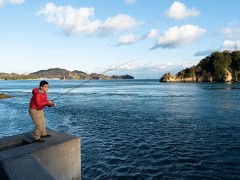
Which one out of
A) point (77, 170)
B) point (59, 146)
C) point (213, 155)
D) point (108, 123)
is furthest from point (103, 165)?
point (108, 123)

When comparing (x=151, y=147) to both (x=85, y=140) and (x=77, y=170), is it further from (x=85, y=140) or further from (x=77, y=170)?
(x=77, y=170)

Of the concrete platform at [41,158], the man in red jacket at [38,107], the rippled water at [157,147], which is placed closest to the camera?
the concrete platform at [41,158]

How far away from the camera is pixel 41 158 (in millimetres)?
8672

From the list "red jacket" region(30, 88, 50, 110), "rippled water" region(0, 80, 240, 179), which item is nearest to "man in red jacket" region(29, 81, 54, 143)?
"red jacket" region(30, 88, 50, 110)

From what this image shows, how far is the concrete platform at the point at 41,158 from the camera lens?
6.94 m

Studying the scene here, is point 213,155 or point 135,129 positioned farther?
point 135,129

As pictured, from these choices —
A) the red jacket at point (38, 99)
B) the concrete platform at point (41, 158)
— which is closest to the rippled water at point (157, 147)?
the concrete platform at point (41, 158)

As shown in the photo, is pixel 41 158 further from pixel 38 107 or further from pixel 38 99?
pixel 38 99

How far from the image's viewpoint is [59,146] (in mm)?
9203

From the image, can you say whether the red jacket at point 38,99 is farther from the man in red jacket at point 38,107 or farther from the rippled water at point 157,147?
the rippled water at point 157,147

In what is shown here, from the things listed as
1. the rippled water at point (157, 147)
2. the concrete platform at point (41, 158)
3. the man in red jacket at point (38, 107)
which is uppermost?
the man in red jacket at point (38, 107)

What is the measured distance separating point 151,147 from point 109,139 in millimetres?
3876

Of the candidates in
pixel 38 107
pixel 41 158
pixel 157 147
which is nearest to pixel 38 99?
pixel 38 107

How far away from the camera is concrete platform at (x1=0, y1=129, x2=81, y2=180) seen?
694 centimetres
